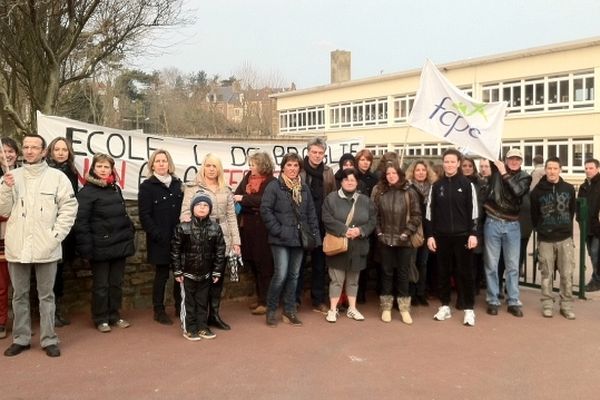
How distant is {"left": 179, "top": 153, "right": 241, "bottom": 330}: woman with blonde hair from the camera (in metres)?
6.57

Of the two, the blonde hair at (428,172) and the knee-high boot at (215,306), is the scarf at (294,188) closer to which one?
the knee-high boot at (215,306)

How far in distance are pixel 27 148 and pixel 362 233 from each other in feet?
12.0

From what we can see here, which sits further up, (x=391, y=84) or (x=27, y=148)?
(x=391, y=84)

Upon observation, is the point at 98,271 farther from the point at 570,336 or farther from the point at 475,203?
the point at 570,336

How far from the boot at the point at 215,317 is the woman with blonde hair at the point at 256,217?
0.73m

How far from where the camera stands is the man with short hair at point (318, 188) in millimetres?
7461

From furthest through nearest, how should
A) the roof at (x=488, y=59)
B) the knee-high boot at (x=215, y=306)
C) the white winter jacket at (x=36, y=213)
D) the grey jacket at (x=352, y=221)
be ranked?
the roof at (x=488, y=59)
the grey jacket at (x=352, y=221)
the knee-high boot at (x=215, y=306)
the white winter jacket at (x=36, y=213)

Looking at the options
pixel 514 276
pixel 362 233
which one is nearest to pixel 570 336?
pixel 514 276

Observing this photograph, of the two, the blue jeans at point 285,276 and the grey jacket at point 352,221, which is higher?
the grey jacket at point 352,221

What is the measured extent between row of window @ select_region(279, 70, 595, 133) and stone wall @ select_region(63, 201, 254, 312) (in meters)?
20.2

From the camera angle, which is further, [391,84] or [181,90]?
[181,90]

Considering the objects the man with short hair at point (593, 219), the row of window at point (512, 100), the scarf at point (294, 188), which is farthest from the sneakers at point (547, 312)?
the row of window at point (512, 100)

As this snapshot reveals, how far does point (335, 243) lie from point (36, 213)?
3224mm

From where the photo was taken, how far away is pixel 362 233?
23.0 feet
